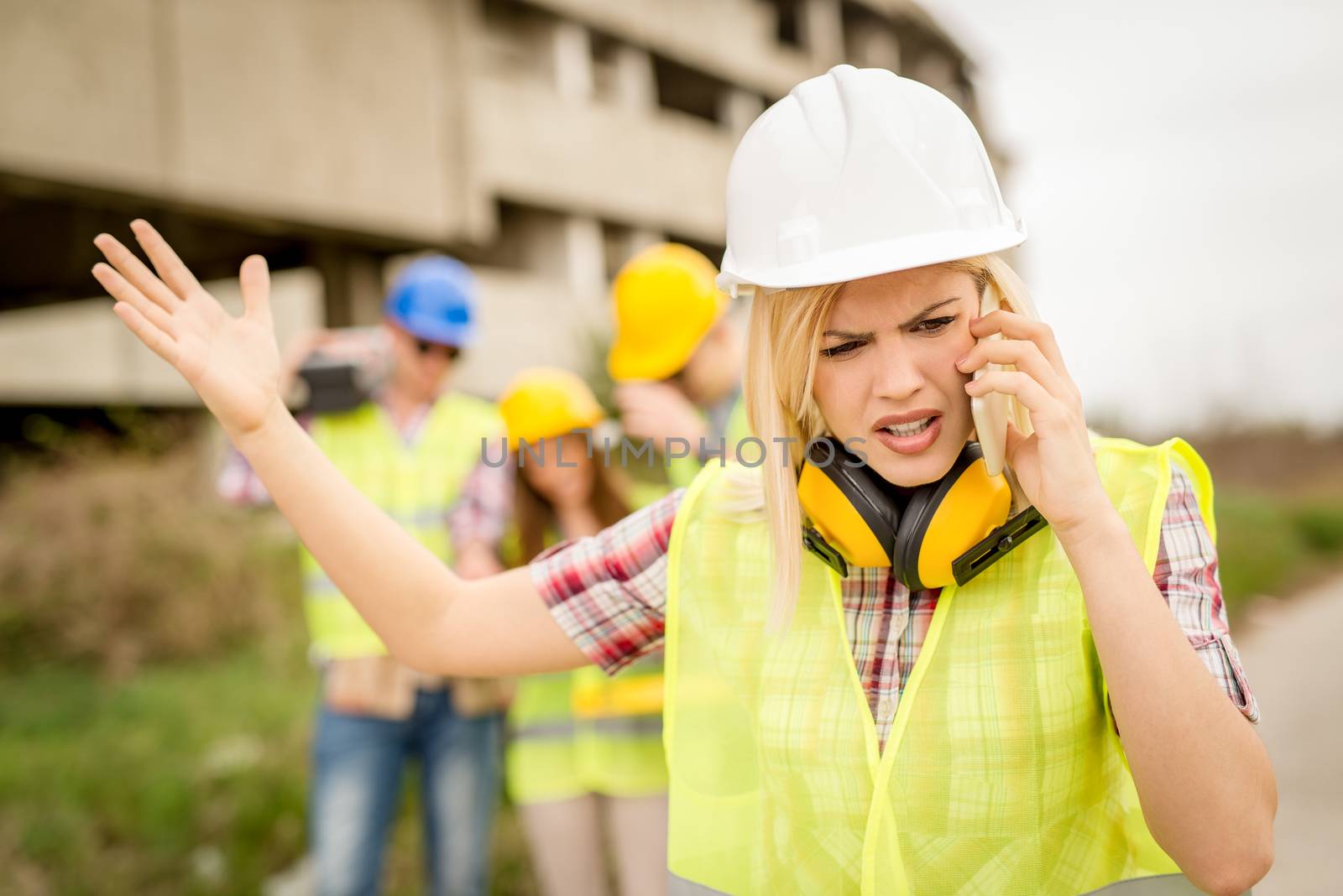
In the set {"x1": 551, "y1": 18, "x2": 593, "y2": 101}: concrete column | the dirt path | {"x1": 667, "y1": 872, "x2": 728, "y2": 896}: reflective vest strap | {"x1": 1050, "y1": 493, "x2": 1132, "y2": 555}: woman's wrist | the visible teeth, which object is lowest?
the dirt path

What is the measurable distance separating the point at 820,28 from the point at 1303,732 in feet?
72.0

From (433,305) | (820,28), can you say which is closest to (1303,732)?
(433,305)

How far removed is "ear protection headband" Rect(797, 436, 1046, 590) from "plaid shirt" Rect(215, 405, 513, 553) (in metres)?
2.15

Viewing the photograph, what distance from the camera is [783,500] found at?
1.57 meters

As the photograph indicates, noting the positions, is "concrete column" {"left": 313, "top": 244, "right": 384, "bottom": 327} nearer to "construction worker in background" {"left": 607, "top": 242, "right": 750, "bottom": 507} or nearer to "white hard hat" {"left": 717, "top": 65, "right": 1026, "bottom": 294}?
"construction worker in background" {"left": 607, "top": 242, "right": 750, "bottom": 507}

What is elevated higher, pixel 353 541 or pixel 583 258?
pixel 583 258

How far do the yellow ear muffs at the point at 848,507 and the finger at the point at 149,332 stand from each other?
935mm

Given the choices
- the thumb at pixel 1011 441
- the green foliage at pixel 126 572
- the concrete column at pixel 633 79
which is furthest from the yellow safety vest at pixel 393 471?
the concrete column at pixel 633 79

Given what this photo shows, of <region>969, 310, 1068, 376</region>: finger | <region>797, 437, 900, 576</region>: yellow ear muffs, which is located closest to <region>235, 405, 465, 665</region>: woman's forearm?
<region>797, 437, 900, 576</region>: yellow ear muffs

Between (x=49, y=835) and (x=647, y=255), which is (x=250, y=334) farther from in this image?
(x=49, y=835)

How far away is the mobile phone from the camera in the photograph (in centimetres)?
137

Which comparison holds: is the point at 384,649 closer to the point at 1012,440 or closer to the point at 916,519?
the point at 916,519

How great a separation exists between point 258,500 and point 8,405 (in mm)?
17092

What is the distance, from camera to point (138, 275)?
1585mm
